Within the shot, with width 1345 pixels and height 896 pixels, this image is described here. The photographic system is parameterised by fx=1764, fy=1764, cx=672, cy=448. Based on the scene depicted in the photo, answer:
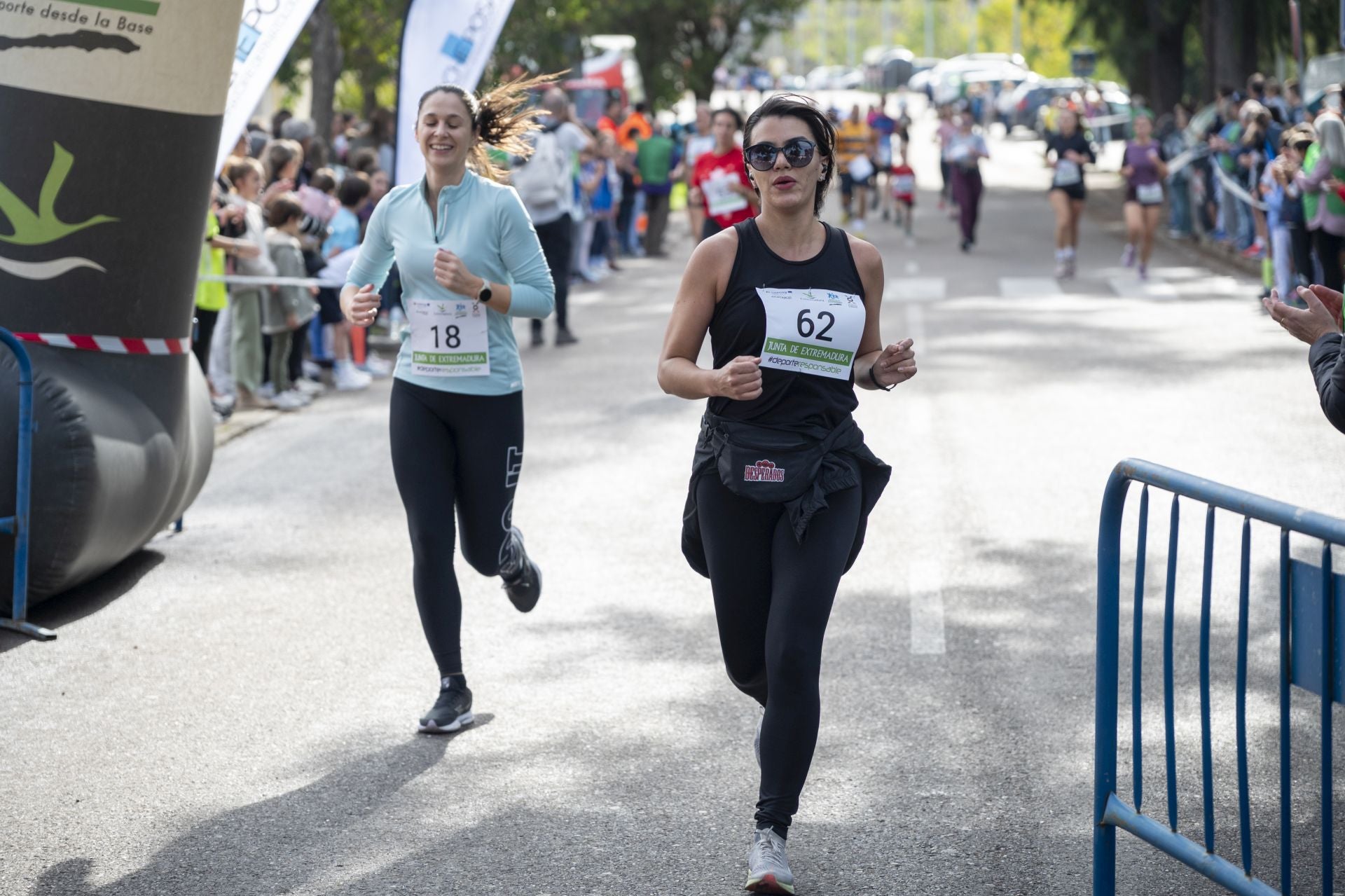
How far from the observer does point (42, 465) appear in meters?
6.75

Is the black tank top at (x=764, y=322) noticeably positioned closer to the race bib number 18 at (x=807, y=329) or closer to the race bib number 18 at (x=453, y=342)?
the race bib number 18 at (x=807, y=329)

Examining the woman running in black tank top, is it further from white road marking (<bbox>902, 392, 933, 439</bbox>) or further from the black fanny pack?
white road marking (<bbox>902, 392, 933, 439</bbox>)

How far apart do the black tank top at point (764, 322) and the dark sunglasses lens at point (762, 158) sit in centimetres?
16

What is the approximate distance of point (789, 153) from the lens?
436 centimetres

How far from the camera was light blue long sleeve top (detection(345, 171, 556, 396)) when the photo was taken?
18.6 feet

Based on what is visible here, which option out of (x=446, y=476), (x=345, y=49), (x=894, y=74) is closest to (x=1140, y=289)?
(x=345, y=49)

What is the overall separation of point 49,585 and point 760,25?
1516 inches

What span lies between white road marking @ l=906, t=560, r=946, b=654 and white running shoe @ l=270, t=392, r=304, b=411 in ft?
19.8

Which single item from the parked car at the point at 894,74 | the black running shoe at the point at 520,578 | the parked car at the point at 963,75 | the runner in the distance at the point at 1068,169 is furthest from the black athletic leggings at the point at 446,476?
the parked car at the point at 894,74

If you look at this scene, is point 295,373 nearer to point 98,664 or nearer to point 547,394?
point 547,394

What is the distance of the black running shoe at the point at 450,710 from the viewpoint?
18.4 feet

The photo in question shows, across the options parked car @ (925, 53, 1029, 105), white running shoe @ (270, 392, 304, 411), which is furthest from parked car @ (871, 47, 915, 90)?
white running shoe @ (270, 392, 304, 411)

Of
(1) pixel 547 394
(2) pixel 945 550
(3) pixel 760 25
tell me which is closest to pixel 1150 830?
(2) pixel 945 550

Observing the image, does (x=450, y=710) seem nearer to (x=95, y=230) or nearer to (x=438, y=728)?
(x=438, y=728)
